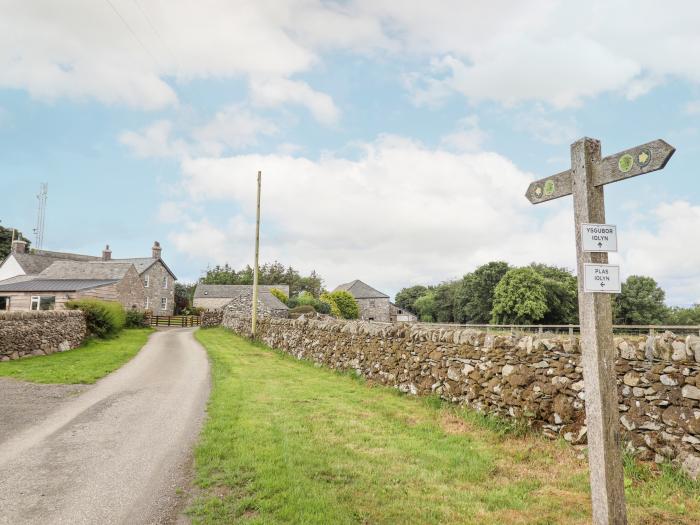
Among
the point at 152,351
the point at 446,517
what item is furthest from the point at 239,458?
the point at 152,351

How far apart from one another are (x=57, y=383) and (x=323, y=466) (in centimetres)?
1031

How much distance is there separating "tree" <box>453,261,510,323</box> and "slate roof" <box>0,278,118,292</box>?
48480mm

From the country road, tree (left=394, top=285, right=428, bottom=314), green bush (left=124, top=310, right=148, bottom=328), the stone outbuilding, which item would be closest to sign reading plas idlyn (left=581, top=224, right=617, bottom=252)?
the country road

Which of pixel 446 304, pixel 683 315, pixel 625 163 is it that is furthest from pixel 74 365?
pixel 683 315

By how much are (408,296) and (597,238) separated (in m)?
109

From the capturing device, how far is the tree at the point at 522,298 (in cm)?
5106

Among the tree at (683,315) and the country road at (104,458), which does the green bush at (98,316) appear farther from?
the tree at (683,315)

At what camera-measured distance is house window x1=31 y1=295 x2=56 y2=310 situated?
114 feet

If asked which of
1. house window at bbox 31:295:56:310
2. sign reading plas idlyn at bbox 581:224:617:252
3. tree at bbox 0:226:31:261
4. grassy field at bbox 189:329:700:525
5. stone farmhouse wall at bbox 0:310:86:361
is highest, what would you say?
tree at bbox 0:226:31:261

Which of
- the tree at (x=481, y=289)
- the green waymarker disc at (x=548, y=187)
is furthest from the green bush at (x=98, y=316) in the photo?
the tree at (x=481, y=289)

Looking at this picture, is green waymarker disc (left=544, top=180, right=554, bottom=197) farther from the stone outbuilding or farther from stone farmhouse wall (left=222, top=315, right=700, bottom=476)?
the stone outbuilding

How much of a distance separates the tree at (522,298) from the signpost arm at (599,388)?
49.8 meters

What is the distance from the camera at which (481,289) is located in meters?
64.8

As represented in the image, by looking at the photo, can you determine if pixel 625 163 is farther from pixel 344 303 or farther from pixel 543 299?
pixel 344 303
